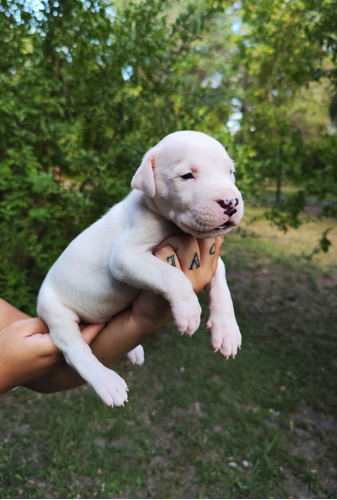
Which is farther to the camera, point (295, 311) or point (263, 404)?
point (295, 311)

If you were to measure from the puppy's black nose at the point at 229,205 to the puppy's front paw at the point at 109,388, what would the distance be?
0.81 metres

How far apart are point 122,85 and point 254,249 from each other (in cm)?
706

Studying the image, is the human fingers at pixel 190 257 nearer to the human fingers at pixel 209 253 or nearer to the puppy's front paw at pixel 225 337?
the human fingers at pixel 209 253

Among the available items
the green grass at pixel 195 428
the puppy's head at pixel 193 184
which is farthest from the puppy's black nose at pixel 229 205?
the green grass at pixel 195 428

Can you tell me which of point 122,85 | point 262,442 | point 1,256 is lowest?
point 262,442

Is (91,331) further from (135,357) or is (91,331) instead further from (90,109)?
(90,109)

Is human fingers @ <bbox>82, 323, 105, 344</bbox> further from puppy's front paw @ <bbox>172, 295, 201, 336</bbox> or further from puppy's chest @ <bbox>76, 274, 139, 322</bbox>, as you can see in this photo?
puppy's front paw @ <bbox>172, 295, 201, 336</bbox>

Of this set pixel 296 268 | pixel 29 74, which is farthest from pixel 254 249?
pixel 29 74

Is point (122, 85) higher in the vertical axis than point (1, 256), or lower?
higher

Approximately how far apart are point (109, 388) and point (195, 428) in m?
3.00

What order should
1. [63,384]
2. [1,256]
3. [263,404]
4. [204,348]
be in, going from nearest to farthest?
[63,384] → [1,256] → [263,404] → [204,348]

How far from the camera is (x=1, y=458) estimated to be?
13.5ft

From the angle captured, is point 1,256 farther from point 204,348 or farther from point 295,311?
point 295,311

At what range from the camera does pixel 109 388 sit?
190cm
